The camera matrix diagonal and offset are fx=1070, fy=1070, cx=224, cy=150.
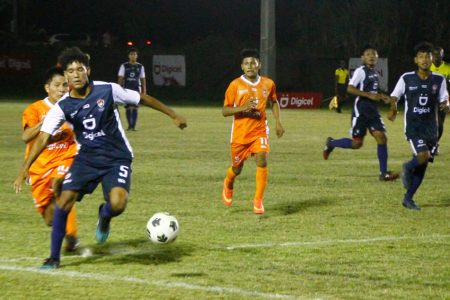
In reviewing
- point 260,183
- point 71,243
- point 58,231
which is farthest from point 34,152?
point 260,183

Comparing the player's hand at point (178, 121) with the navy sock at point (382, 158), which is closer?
the player's hand at point (178, 121)

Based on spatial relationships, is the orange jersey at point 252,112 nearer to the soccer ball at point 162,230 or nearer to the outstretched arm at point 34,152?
the soccer ball at point 162,230

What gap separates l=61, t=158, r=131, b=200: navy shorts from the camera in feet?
27.8

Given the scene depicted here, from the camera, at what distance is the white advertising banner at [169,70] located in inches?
1853

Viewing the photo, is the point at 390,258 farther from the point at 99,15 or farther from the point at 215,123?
the point at 99,15

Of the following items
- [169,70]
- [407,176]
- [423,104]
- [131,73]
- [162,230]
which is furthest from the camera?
[169,70]

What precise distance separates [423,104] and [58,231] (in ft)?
17.1

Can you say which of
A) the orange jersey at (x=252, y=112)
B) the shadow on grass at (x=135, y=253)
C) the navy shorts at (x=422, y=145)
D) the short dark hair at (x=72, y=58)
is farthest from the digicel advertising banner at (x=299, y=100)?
the short dark hair at (x=72, y=58)

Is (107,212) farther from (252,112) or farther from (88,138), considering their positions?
(252,112)

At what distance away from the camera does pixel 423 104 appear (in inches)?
469

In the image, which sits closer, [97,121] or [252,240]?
[97,121]

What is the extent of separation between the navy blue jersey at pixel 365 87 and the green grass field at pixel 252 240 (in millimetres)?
921

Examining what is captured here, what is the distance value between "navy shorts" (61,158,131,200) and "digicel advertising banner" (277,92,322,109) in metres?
29.1

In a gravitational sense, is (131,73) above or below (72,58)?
below
